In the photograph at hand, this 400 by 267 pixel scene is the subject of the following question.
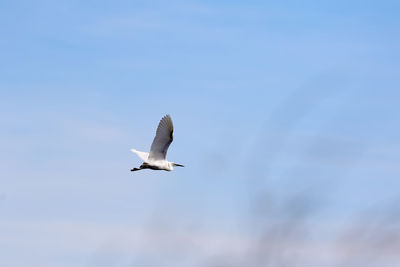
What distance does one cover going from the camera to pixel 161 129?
560 feet

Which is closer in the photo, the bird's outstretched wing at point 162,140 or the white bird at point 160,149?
the bird's outstretched wing at point 162,140

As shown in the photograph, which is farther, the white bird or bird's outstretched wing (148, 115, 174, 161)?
the white bird

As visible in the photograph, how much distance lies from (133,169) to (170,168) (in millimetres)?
5688

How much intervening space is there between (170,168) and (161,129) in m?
7.33

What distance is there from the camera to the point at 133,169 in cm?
17300

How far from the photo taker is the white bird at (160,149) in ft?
559

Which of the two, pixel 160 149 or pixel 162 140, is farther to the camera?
pixel 160 149

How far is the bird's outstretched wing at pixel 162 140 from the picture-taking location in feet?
559

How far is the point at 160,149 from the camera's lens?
173 m

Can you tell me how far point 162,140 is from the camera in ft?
564

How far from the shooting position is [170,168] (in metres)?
175

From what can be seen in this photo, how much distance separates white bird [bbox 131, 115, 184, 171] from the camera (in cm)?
17050

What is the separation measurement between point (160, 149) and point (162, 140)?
1.65m

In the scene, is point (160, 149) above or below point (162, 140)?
below
